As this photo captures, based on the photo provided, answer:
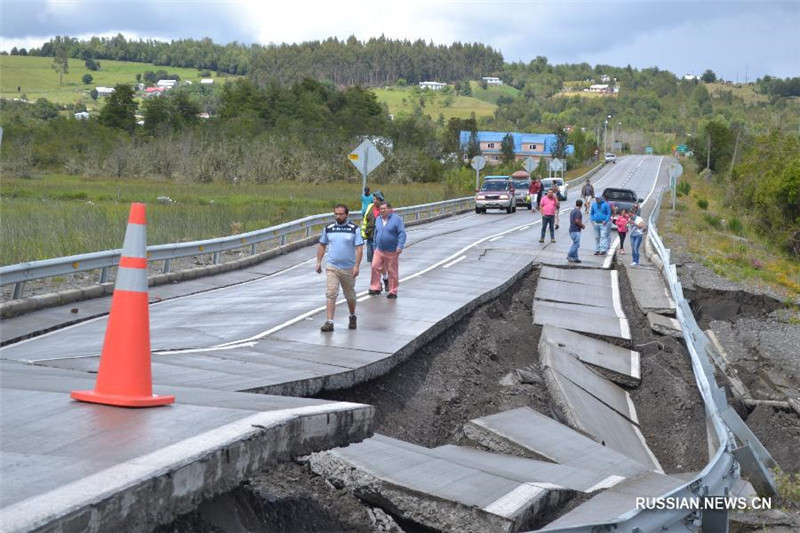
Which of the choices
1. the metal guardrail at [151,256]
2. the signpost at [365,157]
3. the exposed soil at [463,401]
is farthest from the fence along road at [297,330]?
the signpost at [365,157]

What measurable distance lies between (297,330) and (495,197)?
3858 cm

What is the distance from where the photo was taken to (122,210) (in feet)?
116

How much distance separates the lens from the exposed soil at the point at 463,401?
24.3ft

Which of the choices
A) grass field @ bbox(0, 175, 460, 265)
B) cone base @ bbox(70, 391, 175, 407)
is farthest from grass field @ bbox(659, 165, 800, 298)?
cone base @ bbox(70, 391, 175, 407)

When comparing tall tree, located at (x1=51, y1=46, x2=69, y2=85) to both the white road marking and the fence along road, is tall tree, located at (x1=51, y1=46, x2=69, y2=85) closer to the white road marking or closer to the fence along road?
the white road marking

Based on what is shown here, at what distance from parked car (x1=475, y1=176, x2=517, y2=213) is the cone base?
46204 millimetres

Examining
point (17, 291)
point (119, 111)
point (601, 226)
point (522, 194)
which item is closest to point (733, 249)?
point (601, 226)

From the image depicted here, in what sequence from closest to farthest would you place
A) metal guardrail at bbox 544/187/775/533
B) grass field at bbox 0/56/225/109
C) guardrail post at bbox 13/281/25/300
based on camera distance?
A: metal guardrail at bbox 544/187/775/533, guardrail post at bbox 13/281/25/300, grass field at bbox 0/56/225/109

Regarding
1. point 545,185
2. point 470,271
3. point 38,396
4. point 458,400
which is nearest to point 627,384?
point 458,400

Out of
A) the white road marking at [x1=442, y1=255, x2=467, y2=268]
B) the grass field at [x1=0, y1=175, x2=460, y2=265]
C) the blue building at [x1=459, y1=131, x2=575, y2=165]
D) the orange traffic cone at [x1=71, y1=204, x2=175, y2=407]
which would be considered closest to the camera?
the orange traffic cone at [x1=71, y1=204, x2=175, y2=407]

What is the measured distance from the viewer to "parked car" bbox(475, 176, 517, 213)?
5297 centimetres

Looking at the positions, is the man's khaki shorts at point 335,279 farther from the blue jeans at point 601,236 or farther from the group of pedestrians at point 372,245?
the blue jeans at point 601,236

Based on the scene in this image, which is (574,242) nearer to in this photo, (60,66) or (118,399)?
(118,399)

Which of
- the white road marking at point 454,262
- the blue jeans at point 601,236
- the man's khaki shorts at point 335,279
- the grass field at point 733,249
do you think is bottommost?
the grass field at point 733,249
